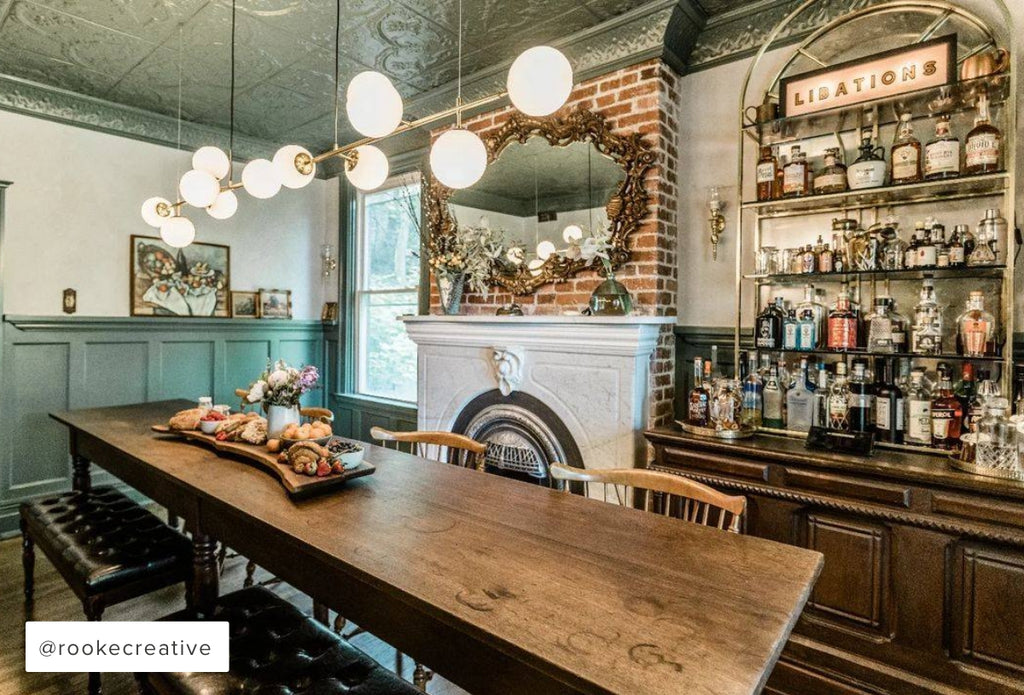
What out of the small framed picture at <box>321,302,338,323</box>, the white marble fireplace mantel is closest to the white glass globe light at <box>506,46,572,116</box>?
the white marble fireplace mantel

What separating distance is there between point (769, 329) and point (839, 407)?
0.45 metres

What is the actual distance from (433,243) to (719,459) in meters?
2.41

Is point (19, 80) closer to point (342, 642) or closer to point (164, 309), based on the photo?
point (164, 309)

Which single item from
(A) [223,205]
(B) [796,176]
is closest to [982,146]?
(B) [796,176]

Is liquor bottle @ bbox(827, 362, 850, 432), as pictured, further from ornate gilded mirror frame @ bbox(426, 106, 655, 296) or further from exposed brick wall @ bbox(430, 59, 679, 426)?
ornate gilded mirror frame @ bbox(426, 106, 655, 296)

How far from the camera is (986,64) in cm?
203

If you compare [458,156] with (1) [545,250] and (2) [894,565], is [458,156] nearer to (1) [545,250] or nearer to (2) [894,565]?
(1) [545,250]

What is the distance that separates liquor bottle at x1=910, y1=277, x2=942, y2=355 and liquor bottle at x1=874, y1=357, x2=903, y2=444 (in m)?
0.16

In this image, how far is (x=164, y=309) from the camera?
432 centimetres

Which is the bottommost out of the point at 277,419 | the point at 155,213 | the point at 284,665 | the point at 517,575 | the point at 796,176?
the point at 284,665

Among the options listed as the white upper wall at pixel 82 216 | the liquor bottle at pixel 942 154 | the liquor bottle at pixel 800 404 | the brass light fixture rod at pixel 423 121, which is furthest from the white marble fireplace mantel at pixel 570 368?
the white upper wall at pixel 82 216

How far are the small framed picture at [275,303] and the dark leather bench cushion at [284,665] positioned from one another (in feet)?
12.1

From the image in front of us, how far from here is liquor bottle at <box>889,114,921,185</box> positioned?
7.13ft

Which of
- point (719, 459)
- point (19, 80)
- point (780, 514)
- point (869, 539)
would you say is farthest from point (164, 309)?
point (869, 539)
